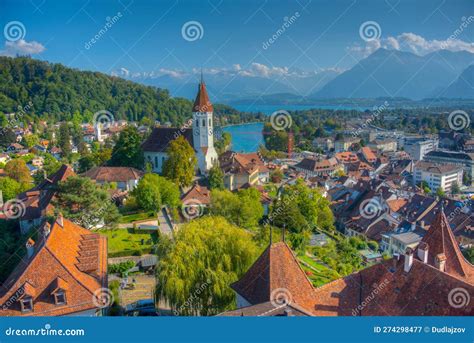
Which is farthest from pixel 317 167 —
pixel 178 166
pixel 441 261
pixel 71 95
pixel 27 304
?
pixel 71 95

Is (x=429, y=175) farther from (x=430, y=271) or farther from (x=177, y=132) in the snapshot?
(x=430, y=271)

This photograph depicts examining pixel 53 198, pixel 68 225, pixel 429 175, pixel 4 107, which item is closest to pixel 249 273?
Result: pixel 68 225

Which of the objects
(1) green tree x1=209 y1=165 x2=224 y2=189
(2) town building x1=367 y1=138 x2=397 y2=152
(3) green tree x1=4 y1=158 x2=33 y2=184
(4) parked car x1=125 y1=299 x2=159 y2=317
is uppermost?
(2) town building x1=367 y1=138 x2=397 y2=152

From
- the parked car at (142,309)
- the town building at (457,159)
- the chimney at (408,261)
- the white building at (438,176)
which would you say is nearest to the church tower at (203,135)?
the parked car at (142,309)

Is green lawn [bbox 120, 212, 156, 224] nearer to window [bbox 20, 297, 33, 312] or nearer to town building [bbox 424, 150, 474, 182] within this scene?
window [bbox 20, 297, 33, 312]

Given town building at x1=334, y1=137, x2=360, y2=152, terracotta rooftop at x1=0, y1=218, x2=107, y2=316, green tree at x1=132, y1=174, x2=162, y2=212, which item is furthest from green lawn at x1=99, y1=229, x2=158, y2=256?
town building at x1=334, y1=137, x2=360, y2=152
